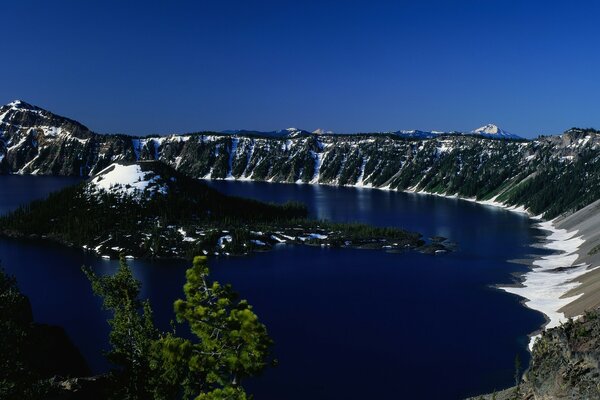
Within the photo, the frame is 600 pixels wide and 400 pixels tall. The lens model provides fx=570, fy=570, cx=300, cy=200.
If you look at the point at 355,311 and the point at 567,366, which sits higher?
the point at 567,366

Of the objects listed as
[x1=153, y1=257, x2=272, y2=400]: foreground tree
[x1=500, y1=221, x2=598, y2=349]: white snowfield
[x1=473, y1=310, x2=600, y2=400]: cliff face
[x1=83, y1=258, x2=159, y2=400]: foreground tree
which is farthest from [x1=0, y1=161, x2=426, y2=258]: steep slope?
[x1=153, y1=257, x2=272, y2=400]: foreground tree

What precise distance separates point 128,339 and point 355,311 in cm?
6512

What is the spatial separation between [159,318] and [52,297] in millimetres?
28920

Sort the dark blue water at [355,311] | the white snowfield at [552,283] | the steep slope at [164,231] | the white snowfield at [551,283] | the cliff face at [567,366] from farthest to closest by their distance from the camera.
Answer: the steep slope at [164,231] → the white snowfield at [552,283] → the white snowfield at [551,283] → the dark blue water at [355,311] → the cliff face at [567,366]

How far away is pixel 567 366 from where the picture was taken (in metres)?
45.1

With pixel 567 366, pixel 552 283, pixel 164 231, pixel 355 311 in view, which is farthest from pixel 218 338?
pixel 164 231

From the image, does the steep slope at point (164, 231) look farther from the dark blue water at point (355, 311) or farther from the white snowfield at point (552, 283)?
the white snowfield at point (552, 283)

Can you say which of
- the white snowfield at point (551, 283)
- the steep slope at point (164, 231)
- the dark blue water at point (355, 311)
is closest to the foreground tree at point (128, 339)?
the dark blue water at point (355, 311)

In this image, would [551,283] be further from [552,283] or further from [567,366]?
[567,366]

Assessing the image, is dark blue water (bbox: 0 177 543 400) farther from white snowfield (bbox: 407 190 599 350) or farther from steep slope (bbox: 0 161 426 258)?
steep slope (bbox: 0 161 426 258)

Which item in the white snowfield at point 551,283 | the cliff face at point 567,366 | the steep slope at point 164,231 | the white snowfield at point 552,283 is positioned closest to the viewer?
the cliff face at point 567,366

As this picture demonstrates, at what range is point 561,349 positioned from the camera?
47594 millimetres

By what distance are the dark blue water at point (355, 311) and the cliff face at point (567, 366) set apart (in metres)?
18.0

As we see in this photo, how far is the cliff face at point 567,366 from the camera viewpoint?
42312mm
